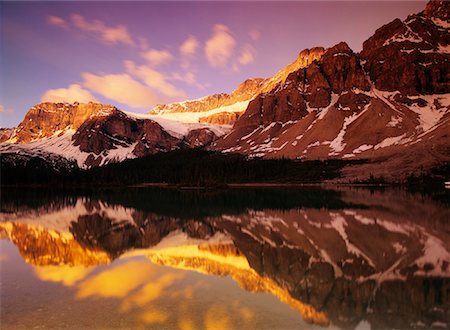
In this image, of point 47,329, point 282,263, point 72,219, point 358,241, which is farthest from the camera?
point 72,219

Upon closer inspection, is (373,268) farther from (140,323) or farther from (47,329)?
(47,329)

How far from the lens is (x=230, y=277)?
22391 mm

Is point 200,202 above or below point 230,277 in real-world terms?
above

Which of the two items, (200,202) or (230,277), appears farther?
(200,202)

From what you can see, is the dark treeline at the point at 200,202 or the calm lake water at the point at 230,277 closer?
the calm lake water at the point at 230,277

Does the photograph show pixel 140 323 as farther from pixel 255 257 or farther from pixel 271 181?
pixel 271 181

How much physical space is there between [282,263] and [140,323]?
12.4 metres

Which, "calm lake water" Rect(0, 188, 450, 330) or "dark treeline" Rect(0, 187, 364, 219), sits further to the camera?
"dark treeline" Rect(0, 187, 364, 219)

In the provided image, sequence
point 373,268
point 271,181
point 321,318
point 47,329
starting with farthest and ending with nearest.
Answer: point 271,181
point 373,268
point 321,318
point 47,329

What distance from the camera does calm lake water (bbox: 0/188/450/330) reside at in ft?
52.0

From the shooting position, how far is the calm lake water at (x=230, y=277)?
15859mm

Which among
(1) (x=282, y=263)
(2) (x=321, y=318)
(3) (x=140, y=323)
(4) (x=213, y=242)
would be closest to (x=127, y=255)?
(4) (x=213, y=242)

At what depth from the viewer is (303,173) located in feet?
632

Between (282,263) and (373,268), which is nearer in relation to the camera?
(373,268)
